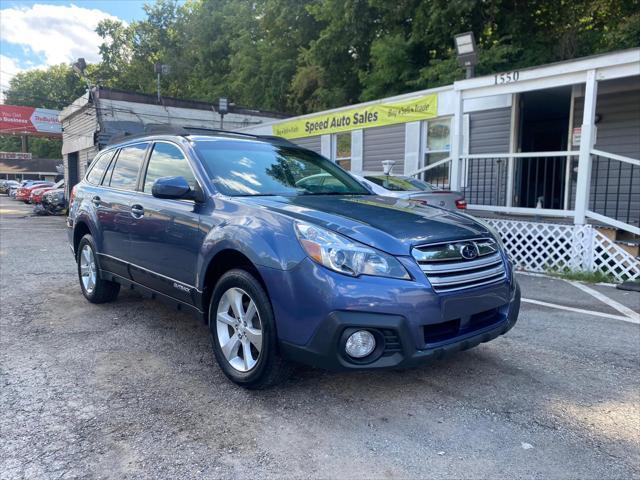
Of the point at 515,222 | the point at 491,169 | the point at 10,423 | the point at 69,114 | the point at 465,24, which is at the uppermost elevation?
the point at 465,24

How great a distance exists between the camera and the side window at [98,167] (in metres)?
5.26

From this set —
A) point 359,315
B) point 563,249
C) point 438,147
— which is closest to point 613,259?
point 563,249

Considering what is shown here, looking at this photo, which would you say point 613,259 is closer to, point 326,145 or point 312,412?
point 312,412

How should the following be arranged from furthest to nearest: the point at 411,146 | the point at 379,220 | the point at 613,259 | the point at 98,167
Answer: the point at 411,146
the point at 613,259
the point at 98,167
the point at 379,220

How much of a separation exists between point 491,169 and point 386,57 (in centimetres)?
818

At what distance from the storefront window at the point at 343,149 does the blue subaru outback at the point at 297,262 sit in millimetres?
9124

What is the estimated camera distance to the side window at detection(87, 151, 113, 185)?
526 cm

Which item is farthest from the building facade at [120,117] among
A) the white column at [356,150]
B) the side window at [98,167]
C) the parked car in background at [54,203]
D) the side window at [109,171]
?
the side window at [109,171]

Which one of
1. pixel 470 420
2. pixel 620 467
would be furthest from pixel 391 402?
pixel 620 467

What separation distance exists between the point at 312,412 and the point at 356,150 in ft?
34.8

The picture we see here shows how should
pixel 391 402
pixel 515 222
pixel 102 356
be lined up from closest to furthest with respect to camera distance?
pixel 391 402
pixel 102 356
pixel 515 222

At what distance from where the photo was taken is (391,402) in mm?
3064

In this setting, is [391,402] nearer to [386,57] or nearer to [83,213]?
[83,213]

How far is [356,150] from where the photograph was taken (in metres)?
12.9
